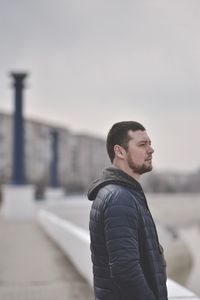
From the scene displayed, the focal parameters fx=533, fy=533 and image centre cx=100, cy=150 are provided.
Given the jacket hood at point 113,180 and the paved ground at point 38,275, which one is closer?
the jacket hood at point 113,180

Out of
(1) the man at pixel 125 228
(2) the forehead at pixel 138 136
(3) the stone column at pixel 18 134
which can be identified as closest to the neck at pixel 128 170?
(1) the man at pixel 125 228

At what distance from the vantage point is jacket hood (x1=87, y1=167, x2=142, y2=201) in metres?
2.46

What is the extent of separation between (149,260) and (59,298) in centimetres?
474

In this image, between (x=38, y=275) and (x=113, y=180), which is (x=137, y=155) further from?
(x=38, y=275)

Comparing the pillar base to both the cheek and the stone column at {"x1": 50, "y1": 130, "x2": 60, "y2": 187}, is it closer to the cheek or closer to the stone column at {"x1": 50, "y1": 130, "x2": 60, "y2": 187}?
the stone column at {"x1": 50, "y1": 130, "x2": 60, "y2": 187}

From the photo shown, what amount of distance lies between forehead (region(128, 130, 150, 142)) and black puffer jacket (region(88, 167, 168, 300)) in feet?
0.57

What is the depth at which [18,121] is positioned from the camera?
86.7 ft

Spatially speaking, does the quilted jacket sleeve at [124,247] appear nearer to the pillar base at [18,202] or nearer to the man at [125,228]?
the man at [125,228]

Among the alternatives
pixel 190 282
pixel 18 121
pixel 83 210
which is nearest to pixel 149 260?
pixel 190 282

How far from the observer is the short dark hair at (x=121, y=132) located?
2.52 meters

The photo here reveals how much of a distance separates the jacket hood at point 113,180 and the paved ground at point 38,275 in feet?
15.0

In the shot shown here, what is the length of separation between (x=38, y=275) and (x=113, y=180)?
263 inches

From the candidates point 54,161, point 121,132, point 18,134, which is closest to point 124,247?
point 121,132

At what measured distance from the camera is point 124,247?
7.49 feet
